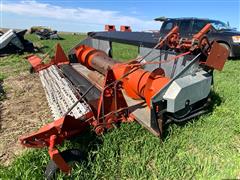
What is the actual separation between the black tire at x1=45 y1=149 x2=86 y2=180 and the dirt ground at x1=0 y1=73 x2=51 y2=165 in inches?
28.7

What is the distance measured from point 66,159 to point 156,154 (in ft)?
3.38

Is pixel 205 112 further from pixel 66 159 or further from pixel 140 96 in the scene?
pixel 66 159

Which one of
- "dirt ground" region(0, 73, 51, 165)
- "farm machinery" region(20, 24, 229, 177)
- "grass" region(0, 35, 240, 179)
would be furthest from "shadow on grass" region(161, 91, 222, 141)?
"dirt ground" region(0, 73, 51, 165)

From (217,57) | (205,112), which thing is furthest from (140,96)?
(217,57)

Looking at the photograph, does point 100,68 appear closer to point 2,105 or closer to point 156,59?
point 156,59

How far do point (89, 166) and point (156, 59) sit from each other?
263 cm

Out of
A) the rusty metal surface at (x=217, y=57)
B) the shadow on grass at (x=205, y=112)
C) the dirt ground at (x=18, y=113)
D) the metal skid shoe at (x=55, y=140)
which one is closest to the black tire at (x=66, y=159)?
the metal skid shoe at (x=55, y=140)

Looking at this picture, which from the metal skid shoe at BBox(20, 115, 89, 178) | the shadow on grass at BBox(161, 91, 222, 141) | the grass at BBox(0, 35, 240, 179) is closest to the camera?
the metal skid shoe at BBox(20, 115, 89, 178)

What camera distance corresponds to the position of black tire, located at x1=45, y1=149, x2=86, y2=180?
2.75m

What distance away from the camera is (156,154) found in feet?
10.6

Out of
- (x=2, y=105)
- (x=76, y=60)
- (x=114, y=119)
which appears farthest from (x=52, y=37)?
(x=114, y=119)

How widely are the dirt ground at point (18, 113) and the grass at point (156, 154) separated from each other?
0.39m

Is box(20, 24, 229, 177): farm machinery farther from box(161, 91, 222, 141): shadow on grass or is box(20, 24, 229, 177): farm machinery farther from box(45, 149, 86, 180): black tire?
box(161, 91, 222, 141): shadow on grass

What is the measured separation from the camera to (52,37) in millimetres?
25016
